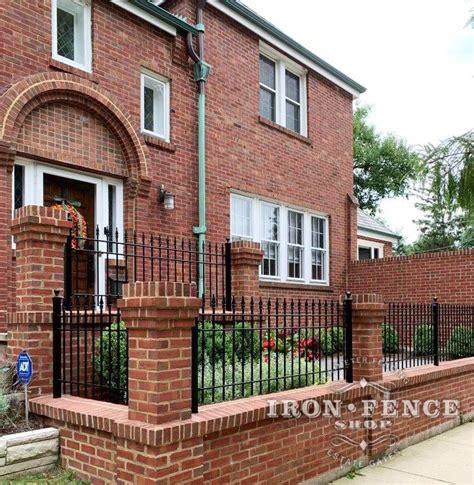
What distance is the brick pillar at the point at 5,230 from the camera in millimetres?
6875

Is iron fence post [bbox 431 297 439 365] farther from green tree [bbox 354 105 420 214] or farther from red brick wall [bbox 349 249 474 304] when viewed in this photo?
green tree [bbox 354 105 420 214]

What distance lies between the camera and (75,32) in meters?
8.25

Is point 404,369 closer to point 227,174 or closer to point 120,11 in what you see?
point 227,174

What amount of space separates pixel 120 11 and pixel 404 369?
6783mm

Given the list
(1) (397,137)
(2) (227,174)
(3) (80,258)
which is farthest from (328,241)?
(1) (397,137)

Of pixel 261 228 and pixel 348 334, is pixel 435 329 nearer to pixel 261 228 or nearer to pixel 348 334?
pixel 348 334

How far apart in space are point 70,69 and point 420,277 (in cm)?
863

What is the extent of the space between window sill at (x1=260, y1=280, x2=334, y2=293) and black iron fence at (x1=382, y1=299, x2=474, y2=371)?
263 centimetres

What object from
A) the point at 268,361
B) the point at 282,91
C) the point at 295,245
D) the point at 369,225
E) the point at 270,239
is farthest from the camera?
the point at 369,225

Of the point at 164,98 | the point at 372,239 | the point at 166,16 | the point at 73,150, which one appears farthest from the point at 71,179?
the point at 372,239

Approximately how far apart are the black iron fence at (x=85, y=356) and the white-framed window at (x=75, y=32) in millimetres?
4424

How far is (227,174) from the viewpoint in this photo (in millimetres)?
10344

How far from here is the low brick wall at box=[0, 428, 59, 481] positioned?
4199 millimetres

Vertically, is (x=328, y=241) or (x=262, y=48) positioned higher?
(x=262, y=48)
